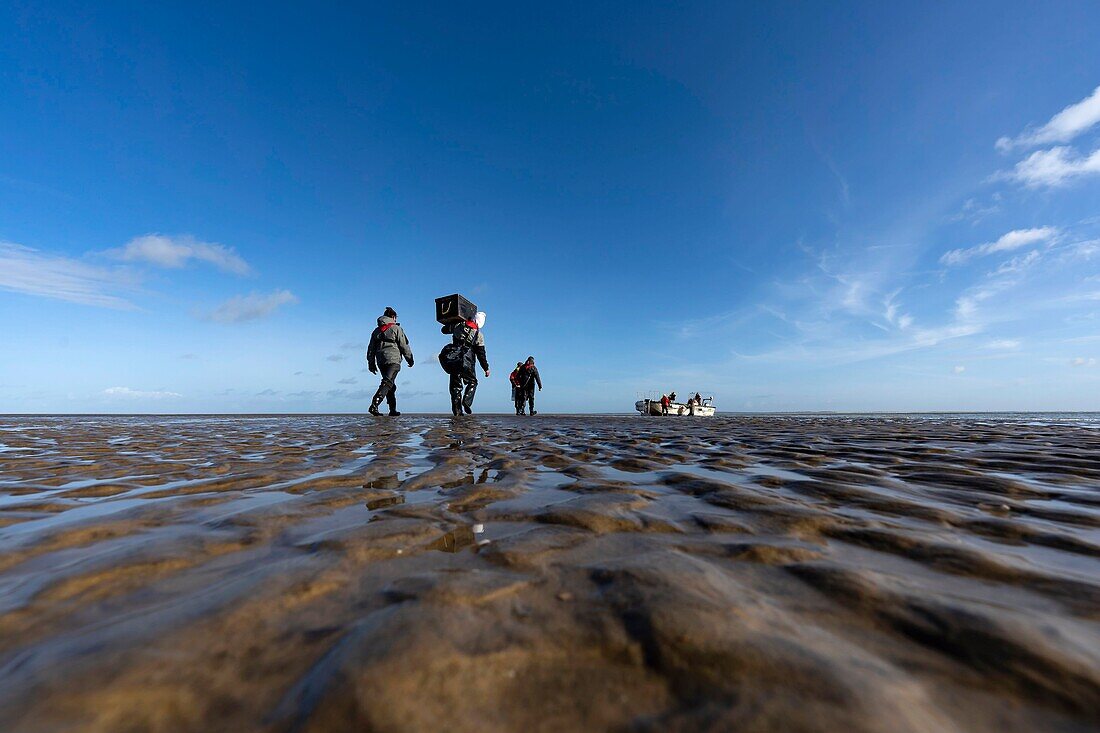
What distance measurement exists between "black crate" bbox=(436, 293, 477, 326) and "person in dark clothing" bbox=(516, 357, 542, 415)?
6.04 metres

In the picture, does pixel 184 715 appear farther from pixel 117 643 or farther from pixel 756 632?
pixel 756 632

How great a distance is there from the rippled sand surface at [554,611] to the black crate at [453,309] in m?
11.5

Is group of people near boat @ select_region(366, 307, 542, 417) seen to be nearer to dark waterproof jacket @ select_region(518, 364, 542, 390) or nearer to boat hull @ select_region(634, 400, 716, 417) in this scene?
dark waterproof jacket @ select_region(518, 364, 542, 390)

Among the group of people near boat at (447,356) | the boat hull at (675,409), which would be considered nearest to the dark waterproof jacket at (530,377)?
the group of people near boat at (447,356)

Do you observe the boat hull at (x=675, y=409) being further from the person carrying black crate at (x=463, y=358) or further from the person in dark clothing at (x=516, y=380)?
the person carrying black crate at (x=463, y=358)

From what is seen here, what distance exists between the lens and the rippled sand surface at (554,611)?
2.55ft

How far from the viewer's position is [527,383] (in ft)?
66.4

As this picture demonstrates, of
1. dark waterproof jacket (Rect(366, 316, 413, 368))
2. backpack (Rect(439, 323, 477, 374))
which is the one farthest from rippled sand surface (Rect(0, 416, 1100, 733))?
backpack (Rect(439, 323, 477, 374))

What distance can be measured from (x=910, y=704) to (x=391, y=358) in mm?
12705

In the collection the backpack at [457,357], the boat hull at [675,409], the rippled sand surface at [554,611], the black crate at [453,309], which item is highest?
the black crate at [453,309]

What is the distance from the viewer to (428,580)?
4.38 ft

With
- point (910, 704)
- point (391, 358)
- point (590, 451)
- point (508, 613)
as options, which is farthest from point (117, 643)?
point (391, 358)

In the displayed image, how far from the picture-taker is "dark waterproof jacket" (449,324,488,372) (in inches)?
526

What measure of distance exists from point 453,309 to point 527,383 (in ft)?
23.3
